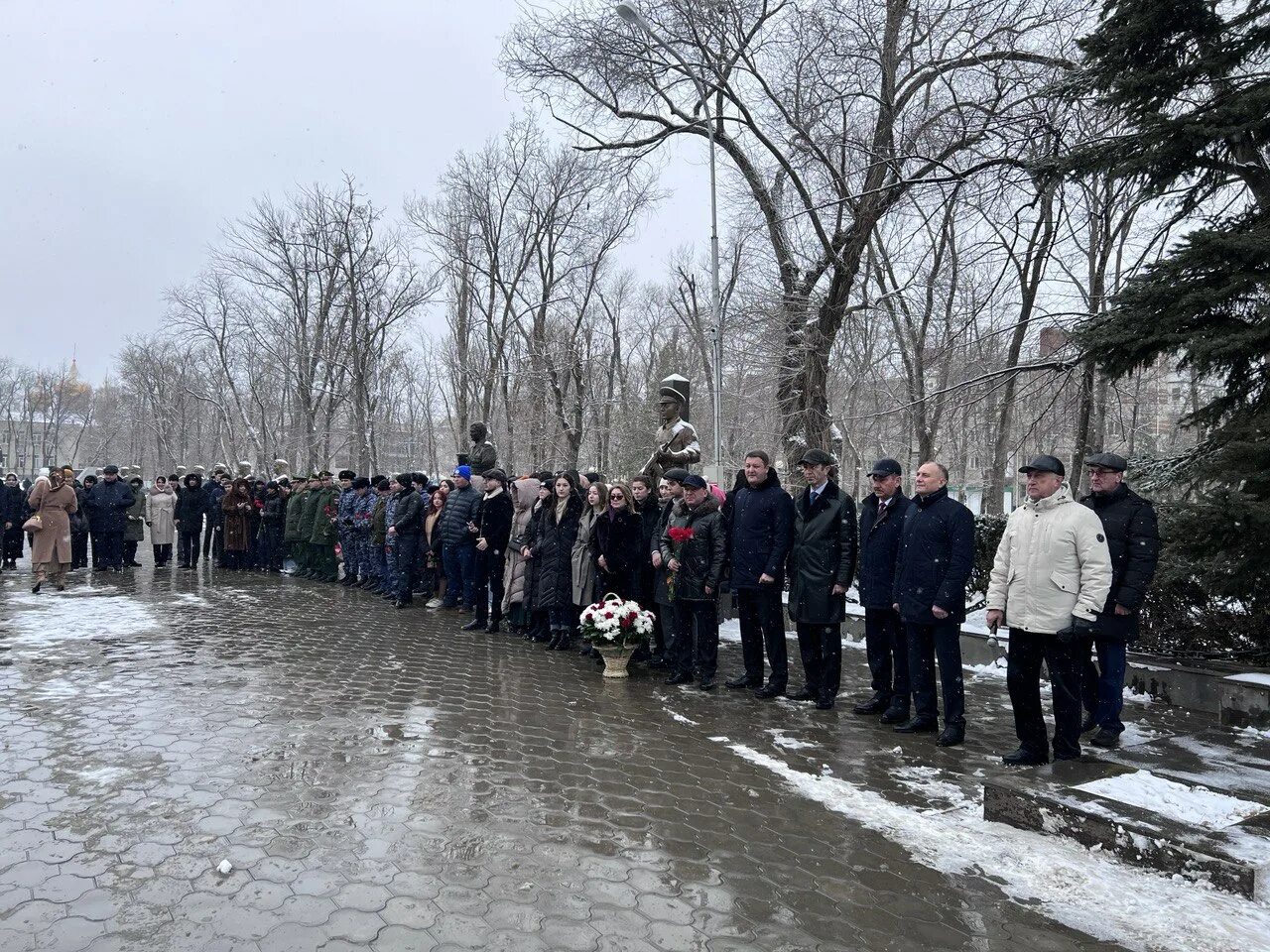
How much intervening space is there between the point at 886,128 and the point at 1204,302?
334 inches

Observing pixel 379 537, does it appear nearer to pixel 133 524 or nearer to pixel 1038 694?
pixel 133 524

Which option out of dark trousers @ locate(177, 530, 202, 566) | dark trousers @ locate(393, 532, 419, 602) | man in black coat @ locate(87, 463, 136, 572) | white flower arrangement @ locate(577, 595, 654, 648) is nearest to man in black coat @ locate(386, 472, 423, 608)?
dark trousers @ locate(393, 532, 419, 602)

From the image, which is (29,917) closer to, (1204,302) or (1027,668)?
(1027,668)

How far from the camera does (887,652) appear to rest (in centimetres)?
725

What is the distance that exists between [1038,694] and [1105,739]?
113 cm

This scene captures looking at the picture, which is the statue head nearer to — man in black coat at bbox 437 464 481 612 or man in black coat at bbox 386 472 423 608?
man in black coat at bbox 437 464 481 612

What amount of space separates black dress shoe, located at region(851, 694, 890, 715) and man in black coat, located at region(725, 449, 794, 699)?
750mm

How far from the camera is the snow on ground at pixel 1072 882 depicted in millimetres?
3516

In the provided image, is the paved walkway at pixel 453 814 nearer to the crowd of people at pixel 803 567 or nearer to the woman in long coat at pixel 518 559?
the crowd of people at pixel 803 567

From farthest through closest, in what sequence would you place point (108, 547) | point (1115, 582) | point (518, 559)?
1. point (108, 547)
2. point (518, 559)
3. point (1115, 582)

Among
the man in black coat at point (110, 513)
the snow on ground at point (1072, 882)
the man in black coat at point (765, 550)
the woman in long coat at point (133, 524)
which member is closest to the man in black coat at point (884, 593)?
the man in black coat at point (765, 550)

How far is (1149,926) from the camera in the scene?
3568 mm

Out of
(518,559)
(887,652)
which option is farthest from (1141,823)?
(518,559)

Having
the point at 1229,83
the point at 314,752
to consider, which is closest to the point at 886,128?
the point at 1229,83
